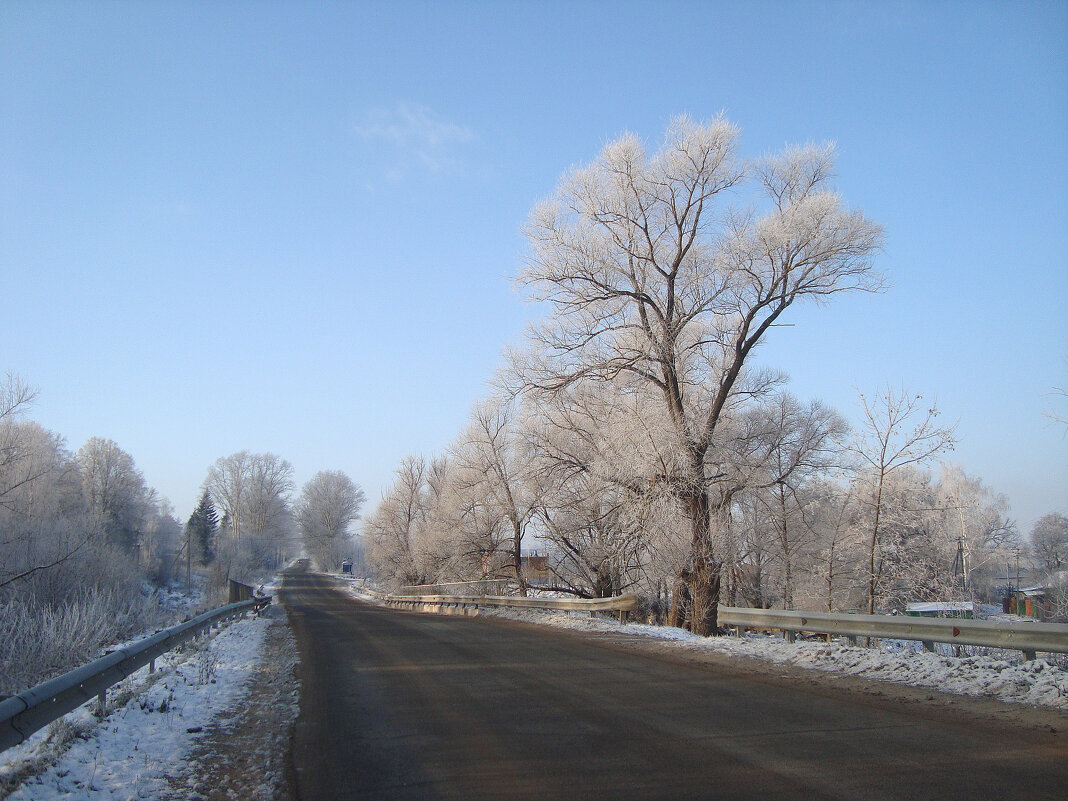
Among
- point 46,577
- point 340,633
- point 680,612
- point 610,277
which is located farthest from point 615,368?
point 46,577

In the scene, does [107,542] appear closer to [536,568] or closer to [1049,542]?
[536,568]

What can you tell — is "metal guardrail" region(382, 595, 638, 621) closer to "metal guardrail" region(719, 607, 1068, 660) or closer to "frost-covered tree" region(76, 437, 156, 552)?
"metal guardrail" region(719, 607, 1068, 660)

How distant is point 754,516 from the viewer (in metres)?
25.2

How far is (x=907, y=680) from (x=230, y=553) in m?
71.7

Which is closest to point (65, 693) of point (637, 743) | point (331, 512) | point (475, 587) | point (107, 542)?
point (637, 743)

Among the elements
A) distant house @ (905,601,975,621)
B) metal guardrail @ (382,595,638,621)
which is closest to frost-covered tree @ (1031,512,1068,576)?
distant house @ (905,601,975,621)

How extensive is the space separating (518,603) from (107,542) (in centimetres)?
2683

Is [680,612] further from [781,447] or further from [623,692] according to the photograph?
[623,692]

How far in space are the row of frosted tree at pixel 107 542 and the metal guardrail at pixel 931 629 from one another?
11.6m

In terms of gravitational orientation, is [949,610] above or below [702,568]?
below

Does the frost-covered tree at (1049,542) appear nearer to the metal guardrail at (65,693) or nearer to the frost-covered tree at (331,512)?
the metal guardrail at (65,693)

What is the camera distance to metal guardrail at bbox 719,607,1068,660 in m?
7.99

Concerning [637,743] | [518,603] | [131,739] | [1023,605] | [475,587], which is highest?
[637,743]

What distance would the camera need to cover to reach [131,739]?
253 inches
